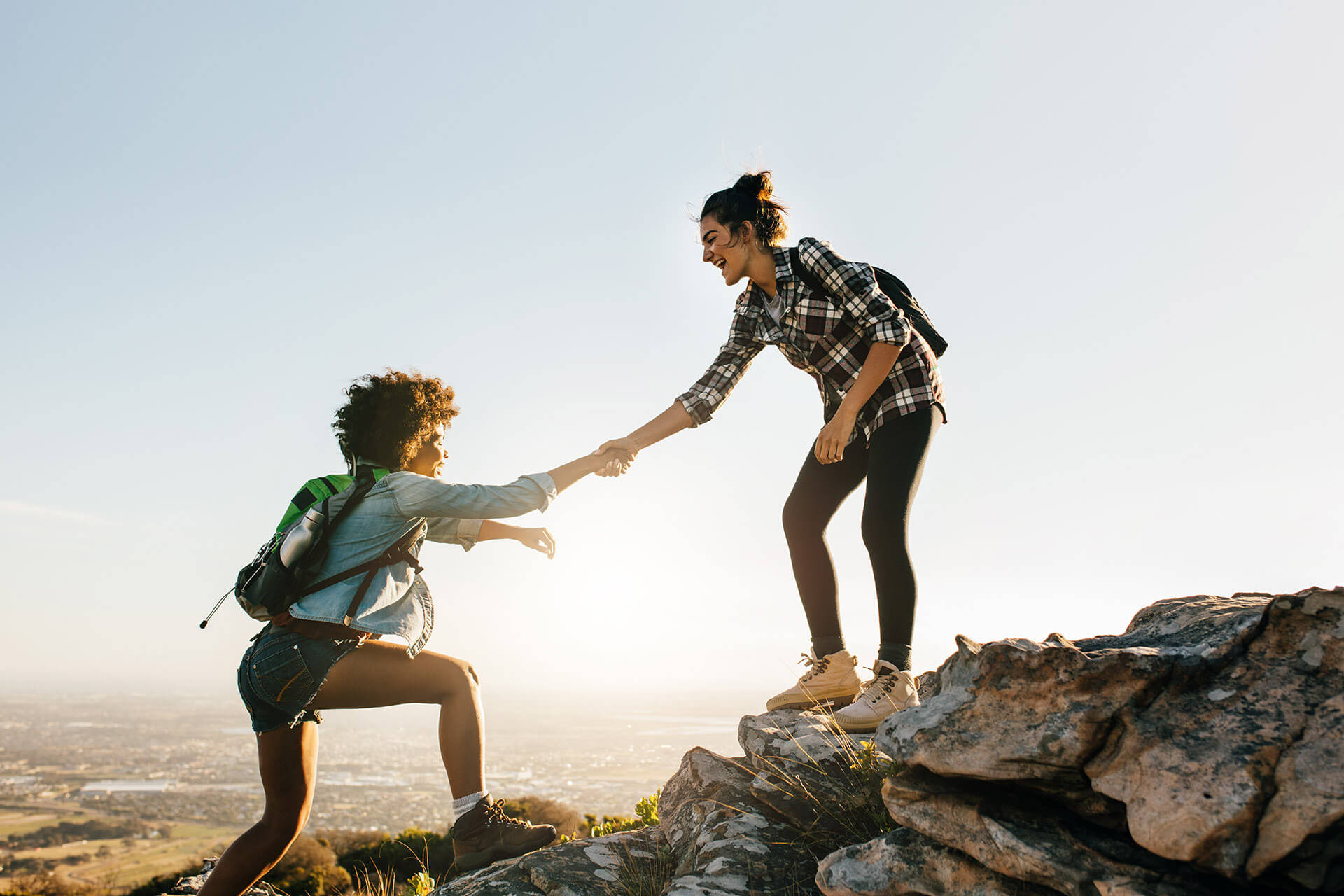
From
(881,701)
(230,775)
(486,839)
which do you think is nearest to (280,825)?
(486,839)

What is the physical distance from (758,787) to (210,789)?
74.1m

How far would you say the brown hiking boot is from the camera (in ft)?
12.3

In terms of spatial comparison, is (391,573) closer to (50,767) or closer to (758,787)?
(758,787)

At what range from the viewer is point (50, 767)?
257 ft

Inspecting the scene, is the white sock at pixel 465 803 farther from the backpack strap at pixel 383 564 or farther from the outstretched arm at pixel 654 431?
the outstretched arm at pixel 654 431

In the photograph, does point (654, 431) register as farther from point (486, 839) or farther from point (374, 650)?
point (486, 839)

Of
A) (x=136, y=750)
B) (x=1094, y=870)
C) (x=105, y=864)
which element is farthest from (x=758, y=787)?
(x=136, y=750)

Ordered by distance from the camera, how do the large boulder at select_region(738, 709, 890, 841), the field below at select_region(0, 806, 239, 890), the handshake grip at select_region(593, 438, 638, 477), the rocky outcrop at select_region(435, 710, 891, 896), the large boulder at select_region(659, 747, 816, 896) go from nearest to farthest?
the large boulder at select_region(659, 747, 816, 896) → the rocky outcrop at select_region(435, 710, 891, 896) → the large boulder at select_region(738, 709, 890, 841) → the handshake grip at select_region(593, 438, 638, 477) → the field below at select_region(0, 806, 239, 890)

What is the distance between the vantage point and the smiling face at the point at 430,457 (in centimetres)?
446

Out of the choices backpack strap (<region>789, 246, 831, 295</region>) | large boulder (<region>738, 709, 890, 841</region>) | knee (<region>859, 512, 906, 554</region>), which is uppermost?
backpack strap (<region>789, 246, 831, 295</region>)

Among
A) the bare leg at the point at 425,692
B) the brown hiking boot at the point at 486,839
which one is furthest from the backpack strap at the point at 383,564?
the brown hiking boot at the point at 486,839

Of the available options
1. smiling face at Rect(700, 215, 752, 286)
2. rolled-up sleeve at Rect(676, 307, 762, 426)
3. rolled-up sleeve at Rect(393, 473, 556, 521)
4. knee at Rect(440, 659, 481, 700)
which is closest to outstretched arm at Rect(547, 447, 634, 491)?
rolled-up sleeve at Rect(393, 473, 556, 521)

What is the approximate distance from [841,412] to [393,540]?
2.52 m

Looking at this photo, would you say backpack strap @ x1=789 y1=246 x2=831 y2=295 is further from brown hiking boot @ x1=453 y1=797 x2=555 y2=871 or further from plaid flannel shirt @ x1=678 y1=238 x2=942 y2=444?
brown hiking boot @ x1=453 y1=797 x2=555 y2=871
